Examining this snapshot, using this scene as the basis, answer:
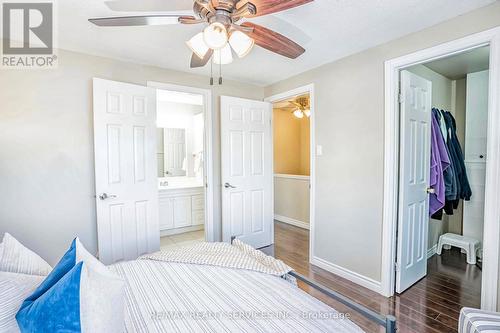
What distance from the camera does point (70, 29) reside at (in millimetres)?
1990

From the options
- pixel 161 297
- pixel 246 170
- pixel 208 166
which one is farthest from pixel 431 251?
pixel 161 297

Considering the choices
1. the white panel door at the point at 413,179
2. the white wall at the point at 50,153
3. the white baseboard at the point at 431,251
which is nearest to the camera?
the white wall at the point at 50,153

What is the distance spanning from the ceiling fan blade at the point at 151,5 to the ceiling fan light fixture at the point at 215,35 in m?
0.41

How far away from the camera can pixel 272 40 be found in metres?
1.57

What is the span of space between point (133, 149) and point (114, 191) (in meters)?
0.46

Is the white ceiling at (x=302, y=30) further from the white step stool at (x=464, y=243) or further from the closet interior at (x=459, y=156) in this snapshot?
the white step stool at (x=464, y=243)

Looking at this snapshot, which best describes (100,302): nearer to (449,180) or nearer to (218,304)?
(218,304)

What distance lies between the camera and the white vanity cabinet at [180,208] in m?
3.79

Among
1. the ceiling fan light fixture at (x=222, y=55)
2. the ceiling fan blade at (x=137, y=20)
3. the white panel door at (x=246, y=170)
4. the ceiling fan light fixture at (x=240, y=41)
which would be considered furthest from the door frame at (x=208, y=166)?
the ceiling fan blade at (x=137, y=20)

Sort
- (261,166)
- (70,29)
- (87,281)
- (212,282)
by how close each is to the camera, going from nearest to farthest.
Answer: (87,281), (212,282), (70,29), (261,166)

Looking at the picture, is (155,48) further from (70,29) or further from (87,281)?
(87,281)

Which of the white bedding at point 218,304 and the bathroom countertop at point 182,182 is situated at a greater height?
the bathroom countertop at point 182,182

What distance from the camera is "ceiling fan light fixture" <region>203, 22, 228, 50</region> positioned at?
129 cm

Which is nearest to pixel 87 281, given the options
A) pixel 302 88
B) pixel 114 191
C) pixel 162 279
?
pixel 162 279
